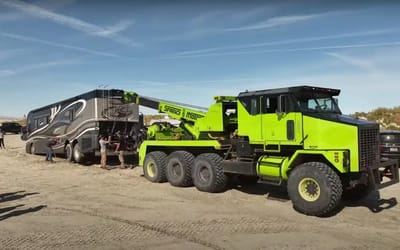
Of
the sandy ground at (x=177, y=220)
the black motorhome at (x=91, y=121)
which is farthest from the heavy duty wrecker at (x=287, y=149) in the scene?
the black motorhome at (x=91, y=121)

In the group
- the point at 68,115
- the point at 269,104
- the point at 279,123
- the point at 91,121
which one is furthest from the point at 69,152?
the point at 279,123

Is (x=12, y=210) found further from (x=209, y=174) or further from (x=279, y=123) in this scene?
(x=279, y=123)

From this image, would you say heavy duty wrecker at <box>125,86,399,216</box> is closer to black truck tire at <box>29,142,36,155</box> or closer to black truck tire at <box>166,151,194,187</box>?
black truck tire at <box>166,151,194,187</box>

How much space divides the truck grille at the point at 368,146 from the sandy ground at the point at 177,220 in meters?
1.15

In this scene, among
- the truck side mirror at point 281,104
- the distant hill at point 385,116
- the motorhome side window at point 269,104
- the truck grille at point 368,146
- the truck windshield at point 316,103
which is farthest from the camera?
the distant hill at point 385,116

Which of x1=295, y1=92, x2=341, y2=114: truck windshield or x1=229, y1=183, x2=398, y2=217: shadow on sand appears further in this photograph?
x1=295, y1=92, x2=341, y2=114: truck windshield

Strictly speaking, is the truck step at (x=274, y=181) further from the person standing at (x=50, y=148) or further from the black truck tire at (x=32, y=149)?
the black truck tire at (x=32, y=149)

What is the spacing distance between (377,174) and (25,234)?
7.46 meters

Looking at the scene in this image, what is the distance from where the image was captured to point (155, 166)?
15.4m

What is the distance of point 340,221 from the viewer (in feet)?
31.0

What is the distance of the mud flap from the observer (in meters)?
10.1

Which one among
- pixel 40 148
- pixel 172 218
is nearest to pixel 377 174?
pixel 172 218

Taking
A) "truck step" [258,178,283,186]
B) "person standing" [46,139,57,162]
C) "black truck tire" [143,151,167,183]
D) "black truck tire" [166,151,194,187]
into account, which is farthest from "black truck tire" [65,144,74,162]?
"truck step" [258,178,283,186]

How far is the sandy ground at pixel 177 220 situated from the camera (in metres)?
7.65
